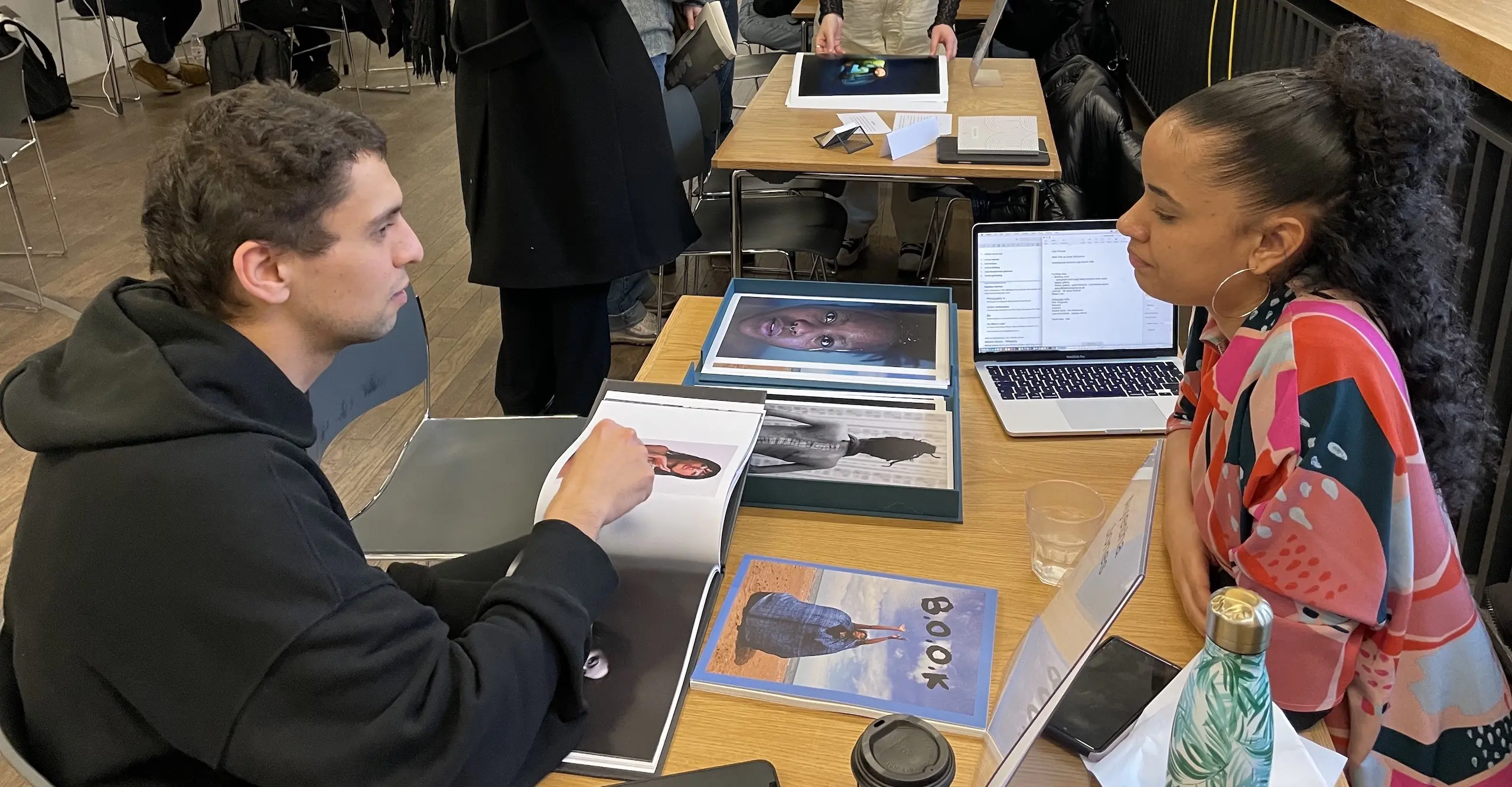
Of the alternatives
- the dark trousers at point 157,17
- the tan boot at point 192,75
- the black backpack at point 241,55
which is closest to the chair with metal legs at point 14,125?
the black backpack at point 241,55

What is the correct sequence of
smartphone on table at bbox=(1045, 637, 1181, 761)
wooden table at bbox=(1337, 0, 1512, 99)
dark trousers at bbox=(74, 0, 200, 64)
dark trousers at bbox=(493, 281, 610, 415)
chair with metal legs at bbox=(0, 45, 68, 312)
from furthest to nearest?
dark trousers at bbox=(74, 0, 200, 64)
chair with metal legs at bbox=(0, 45, 68, 312)
dark trousers at bbox=(493, 281, 610, 415)
wooden table at bbox=(1337, 0, 1512, 99)
smartphone on table at bbox=(1045, 637, 1181, 761)

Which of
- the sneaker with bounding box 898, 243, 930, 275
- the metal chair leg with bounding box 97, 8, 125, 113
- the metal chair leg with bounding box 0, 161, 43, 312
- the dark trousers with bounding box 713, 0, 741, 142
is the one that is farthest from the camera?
the metal chair leg with bounding box 97, 8, 125, 113

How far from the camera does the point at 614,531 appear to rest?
112 centimetres

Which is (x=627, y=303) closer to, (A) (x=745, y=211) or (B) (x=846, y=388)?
(A) (x=745, y=211)

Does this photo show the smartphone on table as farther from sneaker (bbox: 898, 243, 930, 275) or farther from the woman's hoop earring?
sneaker (bbox: 898, 243, 930, 275)

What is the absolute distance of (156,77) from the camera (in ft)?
21.1

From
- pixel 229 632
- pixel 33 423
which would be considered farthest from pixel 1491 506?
pixel 33 423

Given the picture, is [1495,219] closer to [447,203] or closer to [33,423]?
[33,423]

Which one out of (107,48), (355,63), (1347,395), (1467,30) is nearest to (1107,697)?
(1347,395)

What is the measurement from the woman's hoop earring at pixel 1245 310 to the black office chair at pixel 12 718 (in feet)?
3.81

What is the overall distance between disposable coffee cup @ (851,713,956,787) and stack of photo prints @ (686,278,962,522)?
A: 1.60 feet

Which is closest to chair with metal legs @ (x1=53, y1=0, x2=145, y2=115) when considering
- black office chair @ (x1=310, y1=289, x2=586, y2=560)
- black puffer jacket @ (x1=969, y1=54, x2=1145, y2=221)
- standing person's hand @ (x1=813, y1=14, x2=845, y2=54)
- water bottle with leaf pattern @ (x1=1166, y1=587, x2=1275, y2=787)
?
standing person's hand @ (x1=813, y1=14, x2=845, y2=54)

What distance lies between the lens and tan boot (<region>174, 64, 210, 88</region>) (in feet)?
21.5

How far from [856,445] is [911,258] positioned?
273cm
